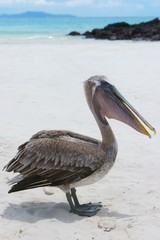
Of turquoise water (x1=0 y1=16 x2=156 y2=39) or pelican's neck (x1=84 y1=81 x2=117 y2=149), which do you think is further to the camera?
turquoise water (x1=0 y1=16 x2=156 y2=39)

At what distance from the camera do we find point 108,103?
12.4ft

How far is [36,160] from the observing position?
3668 mm

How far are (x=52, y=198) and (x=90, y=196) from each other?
1.22 ft

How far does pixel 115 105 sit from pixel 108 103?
78mm

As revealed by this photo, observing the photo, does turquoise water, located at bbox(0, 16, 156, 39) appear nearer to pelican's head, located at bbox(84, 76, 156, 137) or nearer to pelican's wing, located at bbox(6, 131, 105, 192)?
pelican's head, located at bbox(84, 76, 156, 137)

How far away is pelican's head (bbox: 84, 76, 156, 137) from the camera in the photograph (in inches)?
145

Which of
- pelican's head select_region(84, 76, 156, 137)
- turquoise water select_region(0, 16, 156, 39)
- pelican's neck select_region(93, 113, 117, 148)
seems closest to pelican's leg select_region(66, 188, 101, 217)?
pelican's neck select_region(93, 113, 117, 148)

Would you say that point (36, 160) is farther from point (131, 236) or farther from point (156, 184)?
point (156, 184)

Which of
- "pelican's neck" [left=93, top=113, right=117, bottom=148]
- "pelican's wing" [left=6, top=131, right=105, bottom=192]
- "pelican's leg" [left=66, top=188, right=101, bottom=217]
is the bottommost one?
"pelican's leg" [left=66, top=188, right=101, bottom=217]

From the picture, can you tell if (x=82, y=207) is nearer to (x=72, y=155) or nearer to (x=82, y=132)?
(x=72, y=155)

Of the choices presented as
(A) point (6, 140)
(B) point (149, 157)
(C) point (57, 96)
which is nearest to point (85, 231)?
(B) point (149, 157)

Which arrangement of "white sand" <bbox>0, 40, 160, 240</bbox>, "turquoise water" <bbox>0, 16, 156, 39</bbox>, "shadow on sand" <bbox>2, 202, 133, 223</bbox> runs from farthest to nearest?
"turquoise water" <bbox>0, 16, 156, 39</bbox> → "shadow on sand" <bbox>2, 202, 133, 223</bbox> → "white sand" <bbox>0, 40, 160, 240</bbox>

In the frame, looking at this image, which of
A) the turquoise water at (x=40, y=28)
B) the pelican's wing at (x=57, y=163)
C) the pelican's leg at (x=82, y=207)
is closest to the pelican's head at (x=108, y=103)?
the pelican's wing at (x=57, y=163)

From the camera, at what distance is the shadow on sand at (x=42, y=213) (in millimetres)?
3775
